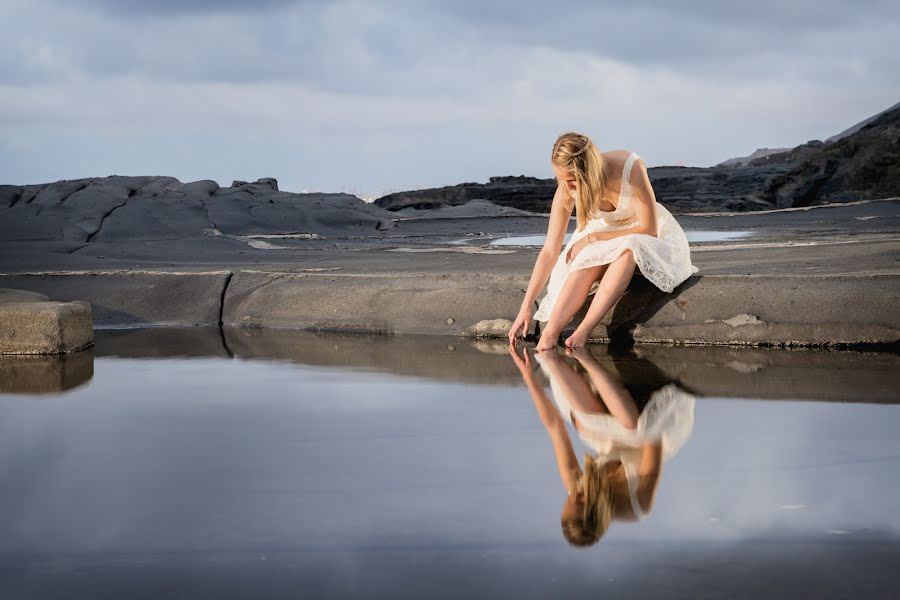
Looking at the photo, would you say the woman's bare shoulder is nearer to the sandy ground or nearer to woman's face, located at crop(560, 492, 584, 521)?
the sandy ground

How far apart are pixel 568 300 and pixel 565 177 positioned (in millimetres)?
588

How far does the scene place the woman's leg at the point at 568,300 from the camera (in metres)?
4.91

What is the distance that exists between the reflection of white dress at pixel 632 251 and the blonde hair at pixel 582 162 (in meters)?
0.23

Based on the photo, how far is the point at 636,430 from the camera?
9.62ft

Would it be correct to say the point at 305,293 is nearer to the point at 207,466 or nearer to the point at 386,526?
the point at 207,466

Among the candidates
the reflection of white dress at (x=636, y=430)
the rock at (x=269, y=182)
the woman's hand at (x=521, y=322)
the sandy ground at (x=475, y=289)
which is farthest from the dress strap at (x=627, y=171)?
the rock at (x=269, y=182)

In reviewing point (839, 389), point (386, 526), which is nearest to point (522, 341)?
point (839, 389)

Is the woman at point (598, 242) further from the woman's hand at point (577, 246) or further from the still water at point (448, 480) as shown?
the still water at point (448, 480)

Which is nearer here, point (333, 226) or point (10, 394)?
point (10, 394)

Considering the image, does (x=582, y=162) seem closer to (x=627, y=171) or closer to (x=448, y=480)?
(x=627, y=171)

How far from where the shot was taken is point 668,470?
2.47 meters

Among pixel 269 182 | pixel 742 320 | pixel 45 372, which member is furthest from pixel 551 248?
pixel 269 182

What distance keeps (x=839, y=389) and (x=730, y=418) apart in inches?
28.2

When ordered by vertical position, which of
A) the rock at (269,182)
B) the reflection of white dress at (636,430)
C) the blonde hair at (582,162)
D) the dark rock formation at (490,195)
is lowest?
the dark rock formation at (490,195)
